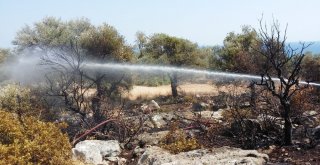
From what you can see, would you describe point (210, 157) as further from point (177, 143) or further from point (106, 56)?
→ point (106, 56)

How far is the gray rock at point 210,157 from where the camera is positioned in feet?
34.9

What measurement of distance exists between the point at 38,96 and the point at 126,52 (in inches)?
280

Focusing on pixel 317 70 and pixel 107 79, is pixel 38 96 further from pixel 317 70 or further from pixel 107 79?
pixel 317 70

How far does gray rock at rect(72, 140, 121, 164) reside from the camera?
1399 cm

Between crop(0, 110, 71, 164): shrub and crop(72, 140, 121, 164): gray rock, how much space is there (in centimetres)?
216

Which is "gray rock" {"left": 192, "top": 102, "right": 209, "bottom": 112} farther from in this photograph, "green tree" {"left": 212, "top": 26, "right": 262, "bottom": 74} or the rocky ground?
the rocky ground

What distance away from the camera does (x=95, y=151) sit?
14406mm

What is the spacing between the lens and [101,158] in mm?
14445

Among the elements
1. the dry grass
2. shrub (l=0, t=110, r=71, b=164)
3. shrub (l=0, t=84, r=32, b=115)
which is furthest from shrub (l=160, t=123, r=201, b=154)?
the dry grass

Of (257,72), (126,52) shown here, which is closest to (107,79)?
(126,52)

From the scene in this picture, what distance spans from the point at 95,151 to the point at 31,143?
13.9 feet

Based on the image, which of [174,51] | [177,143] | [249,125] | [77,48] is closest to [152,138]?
[177,143]

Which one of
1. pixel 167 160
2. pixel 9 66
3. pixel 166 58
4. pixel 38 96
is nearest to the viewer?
pixel 167 160

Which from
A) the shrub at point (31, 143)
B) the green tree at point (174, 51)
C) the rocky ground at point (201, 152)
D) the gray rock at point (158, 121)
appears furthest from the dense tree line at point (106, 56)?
the shrub at point (31, 143)
